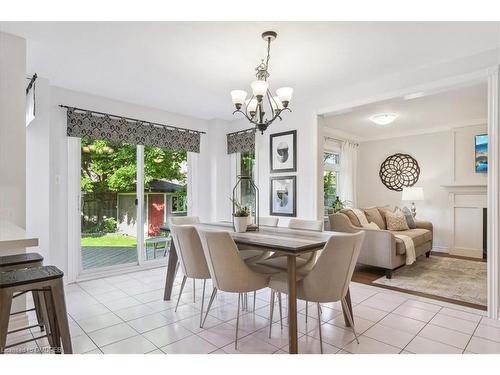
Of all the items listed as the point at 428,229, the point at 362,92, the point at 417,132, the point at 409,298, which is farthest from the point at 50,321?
the point at 417,132

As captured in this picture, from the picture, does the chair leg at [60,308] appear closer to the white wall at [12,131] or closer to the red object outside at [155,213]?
the white wall at [12,131]

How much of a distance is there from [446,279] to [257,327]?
2.76 metres

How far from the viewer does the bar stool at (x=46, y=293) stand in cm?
154

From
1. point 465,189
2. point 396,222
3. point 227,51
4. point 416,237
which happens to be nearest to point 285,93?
point 227,51

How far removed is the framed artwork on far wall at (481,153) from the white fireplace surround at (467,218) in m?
0.31

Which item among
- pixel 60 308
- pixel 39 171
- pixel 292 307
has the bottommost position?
pixel 292 307

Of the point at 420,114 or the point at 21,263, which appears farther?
the point at 420,114

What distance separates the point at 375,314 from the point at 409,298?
67 centimetres

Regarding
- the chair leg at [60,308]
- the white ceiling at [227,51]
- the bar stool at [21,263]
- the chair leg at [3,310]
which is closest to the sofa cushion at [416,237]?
the white ceiling at [227,51]

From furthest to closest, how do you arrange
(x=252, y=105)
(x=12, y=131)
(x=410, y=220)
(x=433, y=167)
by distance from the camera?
(x=433, y=167), (x=410, y=220), (x=252, y=105), (x=12, y=131)

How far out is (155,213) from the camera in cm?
468

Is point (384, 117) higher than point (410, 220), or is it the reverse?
point (384, 117)

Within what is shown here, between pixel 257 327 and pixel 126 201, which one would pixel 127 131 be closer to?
pixel 126 201
